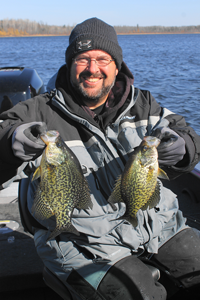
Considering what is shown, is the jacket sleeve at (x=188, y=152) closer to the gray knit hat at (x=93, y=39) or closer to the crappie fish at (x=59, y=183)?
the crappie fish at (x=59, y=183)

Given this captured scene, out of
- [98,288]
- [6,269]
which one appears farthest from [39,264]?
[98,288]

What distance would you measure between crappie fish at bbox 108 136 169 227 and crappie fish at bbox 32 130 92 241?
1.07ft

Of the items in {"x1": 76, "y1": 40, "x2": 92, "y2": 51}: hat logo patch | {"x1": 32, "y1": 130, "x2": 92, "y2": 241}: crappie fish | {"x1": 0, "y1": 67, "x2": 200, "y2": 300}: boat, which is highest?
{"x1": 76, "y1": 40, "x2": 92, "y2": 51}: hat logo patch

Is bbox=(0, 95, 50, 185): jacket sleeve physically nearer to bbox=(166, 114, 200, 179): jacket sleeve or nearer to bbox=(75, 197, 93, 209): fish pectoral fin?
bbox=(75, 197, 93, 209): fish pectoral fin

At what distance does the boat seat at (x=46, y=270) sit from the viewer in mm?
2504

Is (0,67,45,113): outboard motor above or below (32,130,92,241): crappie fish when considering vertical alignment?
above

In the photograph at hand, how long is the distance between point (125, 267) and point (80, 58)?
2.06m

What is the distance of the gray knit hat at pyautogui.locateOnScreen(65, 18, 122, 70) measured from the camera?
9.42 ft

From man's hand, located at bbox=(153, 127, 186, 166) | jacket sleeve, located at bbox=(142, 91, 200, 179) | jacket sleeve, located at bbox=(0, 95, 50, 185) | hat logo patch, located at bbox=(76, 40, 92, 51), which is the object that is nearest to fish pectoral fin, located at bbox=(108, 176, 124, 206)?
man's hand, located at bbox=(153, 127, 186, 166)

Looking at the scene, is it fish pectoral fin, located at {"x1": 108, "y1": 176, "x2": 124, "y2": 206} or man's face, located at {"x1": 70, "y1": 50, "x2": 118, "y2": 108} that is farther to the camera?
man's face, located at {"x1": 70, "y1": 50, "x2": 118, "y2": 108}

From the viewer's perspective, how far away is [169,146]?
7.45 ft

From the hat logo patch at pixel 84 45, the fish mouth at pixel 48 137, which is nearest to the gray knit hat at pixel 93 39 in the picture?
the hat logo patch at pixel 84 45

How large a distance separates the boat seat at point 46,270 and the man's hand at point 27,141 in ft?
2.19

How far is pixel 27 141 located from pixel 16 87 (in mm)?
3490
